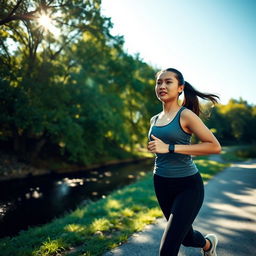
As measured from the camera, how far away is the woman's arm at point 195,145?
203 centimetres

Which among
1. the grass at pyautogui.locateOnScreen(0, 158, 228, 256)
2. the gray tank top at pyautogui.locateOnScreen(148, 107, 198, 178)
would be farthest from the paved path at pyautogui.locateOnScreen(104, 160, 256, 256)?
the gray tank top at pyautogui.locateOnScreen(148, 107, 198, 178)

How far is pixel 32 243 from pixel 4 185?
949 centimetres

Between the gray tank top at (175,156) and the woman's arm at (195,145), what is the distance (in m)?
0.09

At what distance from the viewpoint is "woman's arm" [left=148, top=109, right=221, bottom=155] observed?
2.03 metres

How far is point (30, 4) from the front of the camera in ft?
21.9

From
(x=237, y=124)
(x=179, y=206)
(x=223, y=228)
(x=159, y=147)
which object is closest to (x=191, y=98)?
(x=159, y=147)

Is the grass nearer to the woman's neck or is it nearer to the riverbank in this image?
the woman's neck

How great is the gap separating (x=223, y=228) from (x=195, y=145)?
3.09 metres

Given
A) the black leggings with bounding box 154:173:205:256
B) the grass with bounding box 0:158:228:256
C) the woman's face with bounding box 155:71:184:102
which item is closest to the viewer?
the black leggings with bounding box 154:173:205:256

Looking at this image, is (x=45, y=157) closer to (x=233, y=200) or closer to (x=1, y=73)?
(x=1, y=73)

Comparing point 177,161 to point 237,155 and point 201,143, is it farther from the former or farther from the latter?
point 237,155

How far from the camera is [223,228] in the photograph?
166 inches

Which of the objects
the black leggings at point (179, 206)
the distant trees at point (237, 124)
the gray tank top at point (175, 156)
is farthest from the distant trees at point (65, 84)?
the distant trees at point (237, 124)

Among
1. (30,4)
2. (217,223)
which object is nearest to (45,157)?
(30,4)
